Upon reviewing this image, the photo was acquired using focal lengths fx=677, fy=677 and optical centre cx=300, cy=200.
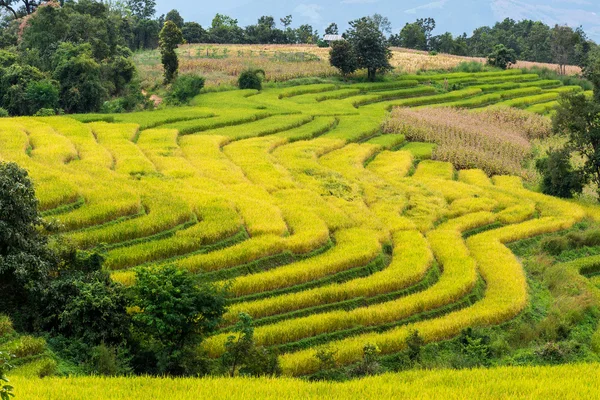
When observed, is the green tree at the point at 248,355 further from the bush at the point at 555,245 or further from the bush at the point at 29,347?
the bush at the point at 555,245

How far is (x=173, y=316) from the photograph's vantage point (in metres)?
12.0

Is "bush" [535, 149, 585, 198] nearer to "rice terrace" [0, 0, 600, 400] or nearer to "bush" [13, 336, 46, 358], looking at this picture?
"rice terrace" [0, 0, 600, 400]

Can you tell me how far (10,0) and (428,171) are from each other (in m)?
40.8

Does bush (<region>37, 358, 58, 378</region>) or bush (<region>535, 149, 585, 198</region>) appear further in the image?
bush (<region>535, 149, 585, 198</region>)

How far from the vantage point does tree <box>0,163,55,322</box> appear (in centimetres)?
1309

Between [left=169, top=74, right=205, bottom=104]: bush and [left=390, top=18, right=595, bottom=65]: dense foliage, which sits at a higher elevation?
[left=390, top=18, right=595, bottom=65]: dense foliage

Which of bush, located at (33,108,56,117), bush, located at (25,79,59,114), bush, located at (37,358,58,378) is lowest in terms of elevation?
bush, located at (37,358,58,378)

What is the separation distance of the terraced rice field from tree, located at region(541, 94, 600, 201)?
1272 mm

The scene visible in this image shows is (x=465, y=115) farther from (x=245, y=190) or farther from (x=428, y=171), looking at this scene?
(x=245, y=190)

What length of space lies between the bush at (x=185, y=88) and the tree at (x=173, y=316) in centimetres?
2552

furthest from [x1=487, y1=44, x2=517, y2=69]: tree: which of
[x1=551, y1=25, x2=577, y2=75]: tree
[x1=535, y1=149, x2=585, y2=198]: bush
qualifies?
[x1=535, y1=149, x2=585, y2=198]: bush

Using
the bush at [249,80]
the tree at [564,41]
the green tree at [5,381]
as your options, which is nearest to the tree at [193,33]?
the bush at [249,80]

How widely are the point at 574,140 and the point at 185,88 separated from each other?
20.9m

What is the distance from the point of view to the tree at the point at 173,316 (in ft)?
39.9
